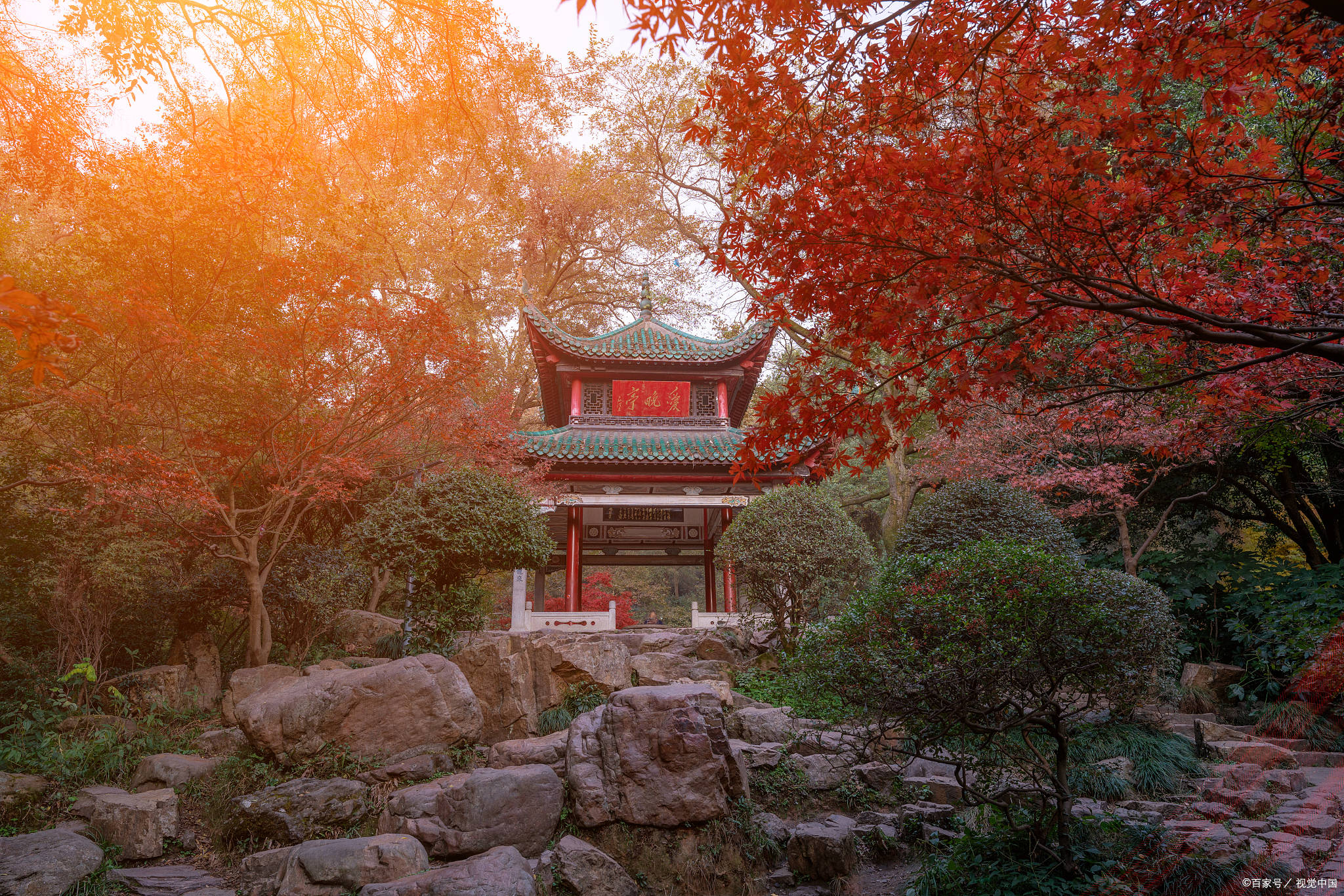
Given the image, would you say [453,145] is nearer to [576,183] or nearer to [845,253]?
[845,253]

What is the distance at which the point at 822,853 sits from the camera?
5.02 m

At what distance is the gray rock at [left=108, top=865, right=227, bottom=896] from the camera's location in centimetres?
493

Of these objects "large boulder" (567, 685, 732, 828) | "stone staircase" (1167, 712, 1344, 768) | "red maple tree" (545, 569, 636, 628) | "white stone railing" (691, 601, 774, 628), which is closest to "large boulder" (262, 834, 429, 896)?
"large boulder" (567, 685, 732, 828)

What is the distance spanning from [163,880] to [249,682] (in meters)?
2.60

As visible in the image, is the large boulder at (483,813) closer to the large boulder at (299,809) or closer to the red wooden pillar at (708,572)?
the large boulder at (299,809)

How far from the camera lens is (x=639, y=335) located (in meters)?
15.3

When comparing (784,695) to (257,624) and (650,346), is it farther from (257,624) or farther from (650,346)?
(650,346)

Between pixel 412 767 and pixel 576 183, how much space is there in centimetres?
1531

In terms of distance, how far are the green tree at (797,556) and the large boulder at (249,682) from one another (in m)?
5.35

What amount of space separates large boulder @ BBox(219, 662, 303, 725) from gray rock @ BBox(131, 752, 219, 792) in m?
0.74

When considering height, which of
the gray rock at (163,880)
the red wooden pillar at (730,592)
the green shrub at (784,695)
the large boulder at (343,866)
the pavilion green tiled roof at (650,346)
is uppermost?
the pavilion green tiled roof at (650,346)

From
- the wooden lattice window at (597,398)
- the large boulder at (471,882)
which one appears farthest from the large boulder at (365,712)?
the wooden lattice window at (597,398)

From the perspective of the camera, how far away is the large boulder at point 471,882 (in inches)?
160

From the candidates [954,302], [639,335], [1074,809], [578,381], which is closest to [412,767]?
[1074,809]
